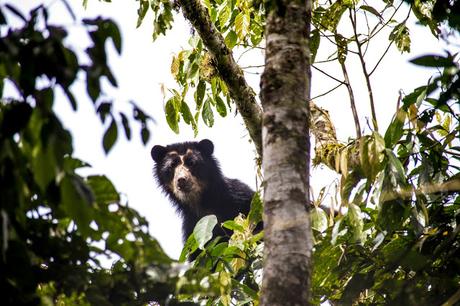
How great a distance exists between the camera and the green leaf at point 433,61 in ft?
9.57

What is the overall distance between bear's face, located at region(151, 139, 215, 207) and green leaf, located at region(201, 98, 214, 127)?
12.2 ft

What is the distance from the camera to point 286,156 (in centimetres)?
290

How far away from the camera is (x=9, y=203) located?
1911mm

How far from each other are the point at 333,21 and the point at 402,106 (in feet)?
4.66

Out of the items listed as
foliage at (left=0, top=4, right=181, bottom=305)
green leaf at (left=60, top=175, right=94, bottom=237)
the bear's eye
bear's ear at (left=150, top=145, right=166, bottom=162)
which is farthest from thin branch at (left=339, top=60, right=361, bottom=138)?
bear's ear at (left=150, top=145, right=166, bottom=162)

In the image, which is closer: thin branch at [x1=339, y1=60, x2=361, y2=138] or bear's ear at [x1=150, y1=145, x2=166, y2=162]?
thin branch at [x1=339, y1=60, x2=361, y2=138]

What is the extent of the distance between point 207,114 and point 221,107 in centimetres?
15

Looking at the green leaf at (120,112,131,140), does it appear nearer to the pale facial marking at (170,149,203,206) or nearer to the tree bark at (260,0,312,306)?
the tree bark at (260,0,312,306)

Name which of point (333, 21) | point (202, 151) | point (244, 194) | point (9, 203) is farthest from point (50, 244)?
point (202, 151)

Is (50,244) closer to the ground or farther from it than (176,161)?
closer to the ground

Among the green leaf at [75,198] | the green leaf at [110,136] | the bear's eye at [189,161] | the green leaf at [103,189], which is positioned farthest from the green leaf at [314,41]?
the bear's eye at [189,161]

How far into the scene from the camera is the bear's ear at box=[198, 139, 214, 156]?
408 inches

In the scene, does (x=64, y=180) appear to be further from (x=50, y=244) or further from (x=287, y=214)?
(x=287, y=214)

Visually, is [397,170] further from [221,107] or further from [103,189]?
[221,107]
